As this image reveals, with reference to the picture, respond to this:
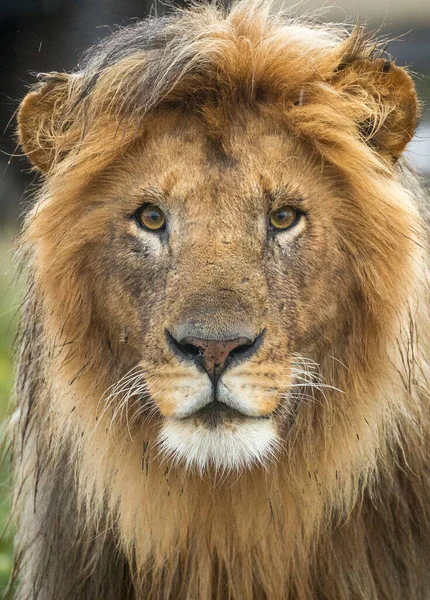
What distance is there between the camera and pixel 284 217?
8.35 ft

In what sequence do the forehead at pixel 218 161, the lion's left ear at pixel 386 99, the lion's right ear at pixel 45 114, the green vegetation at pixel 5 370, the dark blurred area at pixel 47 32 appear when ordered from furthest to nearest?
the dark blurred area at pixel 47 32 < the green vegetation at pixel 5 370 < the lion's right ear at pixel 45 114 < the lion's left ear at pixel 386 99 < the forehead at pixel 218 161

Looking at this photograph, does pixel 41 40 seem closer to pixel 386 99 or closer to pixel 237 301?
pixel 386 99

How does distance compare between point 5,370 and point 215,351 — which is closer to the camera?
point 215,351

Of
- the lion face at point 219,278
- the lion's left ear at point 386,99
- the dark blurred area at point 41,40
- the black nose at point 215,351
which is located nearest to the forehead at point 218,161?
the lion face at point 219,278

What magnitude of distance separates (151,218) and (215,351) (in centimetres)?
45

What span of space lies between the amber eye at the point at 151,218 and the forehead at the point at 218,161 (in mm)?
43

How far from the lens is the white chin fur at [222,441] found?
2396 mm

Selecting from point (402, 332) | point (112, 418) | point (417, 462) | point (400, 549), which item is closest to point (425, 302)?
point (402, 332)

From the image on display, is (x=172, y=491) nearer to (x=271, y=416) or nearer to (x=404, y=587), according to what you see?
(x=271, y=416)

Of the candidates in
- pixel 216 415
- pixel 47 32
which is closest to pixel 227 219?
pixel 216 415

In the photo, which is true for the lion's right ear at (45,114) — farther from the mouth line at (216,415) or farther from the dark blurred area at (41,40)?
the dark blurred area at (41,40)

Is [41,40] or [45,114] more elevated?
[41,40]

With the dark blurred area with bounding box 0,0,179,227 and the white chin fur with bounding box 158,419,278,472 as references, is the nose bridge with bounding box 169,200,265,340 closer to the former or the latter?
the white chin fur with bounding box 158,419,278,472

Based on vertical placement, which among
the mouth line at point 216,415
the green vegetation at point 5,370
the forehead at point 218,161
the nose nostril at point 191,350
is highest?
the forehead at point 218,161
